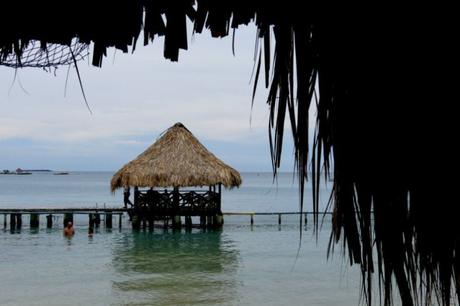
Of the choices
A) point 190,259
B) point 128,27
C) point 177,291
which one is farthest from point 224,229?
point 128,27

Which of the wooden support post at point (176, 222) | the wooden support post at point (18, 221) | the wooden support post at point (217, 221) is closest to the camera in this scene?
the wooden support post at point (176, 222)

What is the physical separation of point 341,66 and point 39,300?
418 inches

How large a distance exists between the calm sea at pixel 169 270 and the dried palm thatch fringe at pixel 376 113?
528 centimetres

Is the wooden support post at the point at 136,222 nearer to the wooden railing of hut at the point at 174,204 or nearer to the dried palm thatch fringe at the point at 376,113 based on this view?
the wooden railing of hut at the point at 174,204

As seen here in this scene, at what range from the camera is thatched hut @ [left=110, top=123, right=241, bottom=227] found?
2123cm

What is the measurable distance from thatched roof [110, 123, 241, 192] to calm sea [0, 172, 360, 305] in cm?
221

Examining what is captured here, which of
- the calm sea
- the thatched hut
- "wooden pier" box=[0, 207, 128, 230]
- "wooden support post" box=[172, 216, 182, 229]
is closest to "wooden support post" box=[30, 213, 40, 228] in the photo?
"wooden pier" box=[0, 207, 128, 230]

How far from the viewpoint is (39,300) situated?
11180mm

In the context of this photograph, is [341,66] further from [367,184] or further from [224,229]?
[224,229]

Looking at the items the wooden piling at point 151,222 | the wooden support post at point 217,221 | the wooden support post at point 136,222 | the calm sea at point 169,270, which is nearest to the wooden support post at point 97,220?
the calm sea at point 169,270

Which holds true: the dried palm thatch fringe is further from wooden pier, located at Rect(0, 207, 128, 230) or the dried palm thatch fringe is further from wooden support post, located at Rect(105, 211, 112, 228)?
wooden support post, located at Rect(105, 211, 112, 228)

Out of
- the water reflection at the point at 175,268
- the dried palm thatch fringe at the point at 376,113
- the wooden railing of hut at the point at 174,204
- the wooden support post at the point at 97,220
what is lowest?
the water reflection at the point at 175,268

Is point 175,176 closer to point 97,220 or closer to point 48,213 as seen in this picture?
point 97,220

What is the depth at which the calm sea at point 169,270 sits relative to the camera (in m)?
11.6
